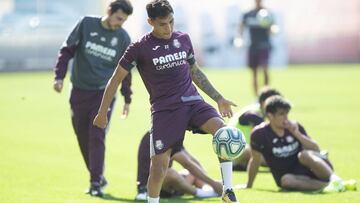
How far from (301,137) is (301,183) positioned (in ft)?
1.81

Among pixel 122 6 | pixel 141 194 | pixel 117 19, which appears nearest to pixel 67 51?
pixel 117 19

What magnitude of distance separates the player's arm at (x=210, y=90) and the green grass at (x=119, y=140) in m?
1.53

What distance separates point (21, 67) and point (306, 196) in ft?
90.1

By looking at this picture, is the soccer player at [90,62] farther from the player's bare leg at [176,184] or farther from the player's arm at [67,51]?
the player's bare leg at [176,184]

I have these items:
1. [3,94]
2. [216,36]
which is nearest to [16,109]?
[3,94]

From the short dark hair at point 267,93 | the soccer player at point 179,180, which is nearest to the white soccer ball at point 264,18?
the short dark hair at point 267,93

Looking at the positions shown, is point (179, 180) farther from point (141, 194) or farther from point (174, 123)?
point (174, 123)

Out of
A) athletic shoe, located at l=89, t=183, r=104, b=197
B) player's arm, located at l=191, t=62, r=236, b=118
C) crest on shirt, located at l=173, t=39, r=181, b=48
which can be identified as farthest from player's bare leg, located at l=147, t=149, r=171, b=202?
athletic shoe, located at l=89, t=183, r=104, b=197

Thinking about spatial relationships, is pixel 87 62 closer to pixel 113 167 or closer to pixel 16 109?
pixel 113 167

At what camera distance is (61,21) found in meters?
36.4

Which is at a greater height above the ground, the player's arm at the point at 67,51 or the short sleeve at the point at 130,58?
the short sleeve at the point at 130,58

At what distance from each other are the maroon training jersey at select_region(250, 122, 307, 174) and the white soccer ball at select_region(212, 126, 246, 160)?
265 cm

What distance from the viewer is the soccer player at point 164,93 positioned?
9055 mm

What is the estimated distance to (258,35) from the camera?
22.6m
